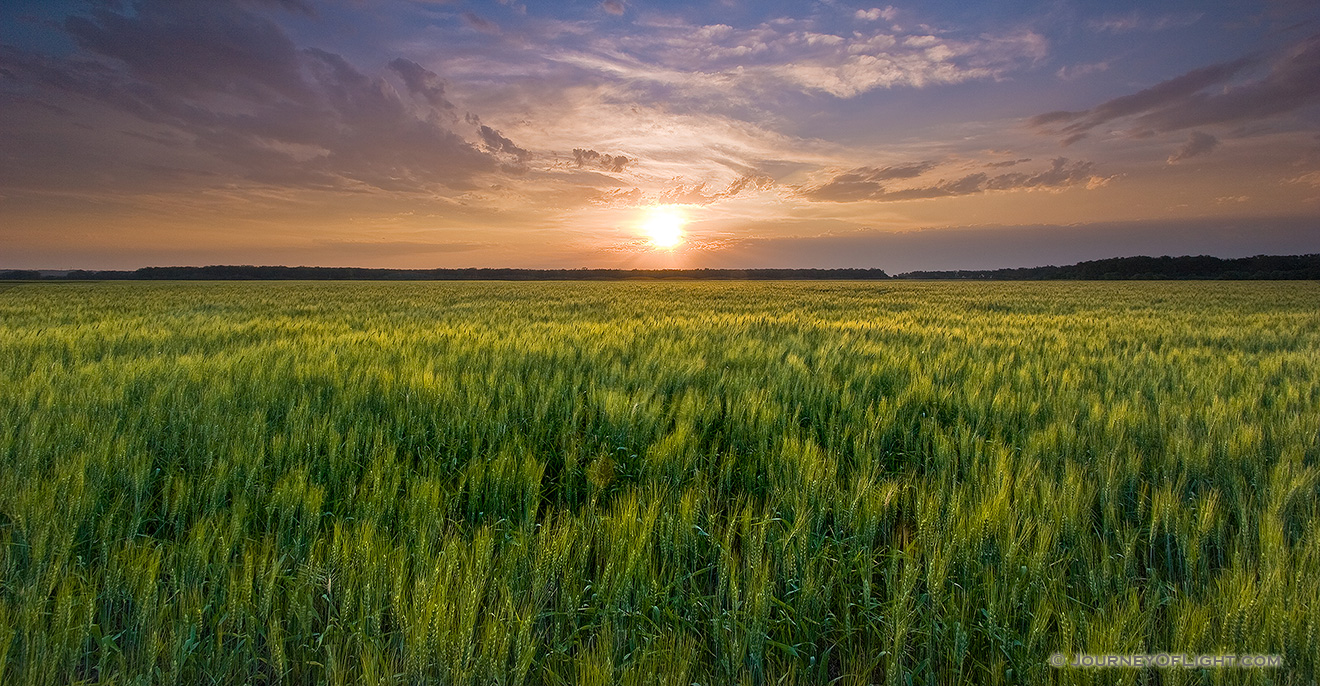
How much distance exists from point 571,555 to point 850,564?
1078 mm

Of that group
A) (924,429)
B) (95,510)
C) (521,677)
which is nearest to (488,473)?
(521,677)

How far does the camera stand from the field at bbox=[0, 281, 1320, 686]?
1.50 m

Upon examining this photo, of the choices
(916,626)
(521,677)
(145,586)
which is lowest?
(916,626)

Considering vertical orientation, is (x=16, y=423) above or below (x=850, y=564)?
above

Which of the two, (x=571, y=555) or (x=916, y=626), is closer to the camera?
(x=916, y=626)

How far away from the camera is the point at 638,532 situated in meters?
1.99

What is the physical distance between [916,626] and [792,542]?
0.50 m

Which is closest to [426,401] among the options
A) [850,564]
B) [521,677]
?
[521,677]

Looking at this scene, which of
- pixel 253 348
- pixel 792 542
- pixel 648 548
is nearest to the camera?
pixel 648 548

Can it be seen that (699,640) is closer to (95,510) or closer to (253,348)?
(95,510)

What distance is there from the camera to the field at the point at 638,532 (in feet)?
4.91

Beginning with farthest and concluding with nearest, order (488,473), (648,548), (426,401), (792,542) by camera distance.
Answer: (426,401)
(488,473)
(792,542)
(648,548)

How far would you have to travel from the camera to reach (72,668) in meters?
1.39

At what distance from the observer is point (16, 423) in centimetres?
324
